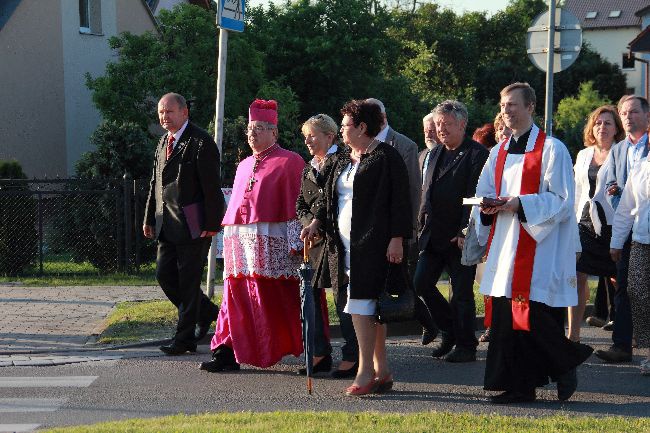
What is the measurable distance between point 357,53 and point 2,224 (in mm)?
24844

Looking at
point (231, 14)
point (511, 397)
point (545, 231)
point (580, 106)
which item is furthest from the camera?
point (580, 106)

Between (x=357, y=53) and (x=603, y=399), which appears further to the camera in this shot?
(x=357, y=53)

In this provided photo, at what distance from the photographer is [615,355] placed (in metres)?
9.16

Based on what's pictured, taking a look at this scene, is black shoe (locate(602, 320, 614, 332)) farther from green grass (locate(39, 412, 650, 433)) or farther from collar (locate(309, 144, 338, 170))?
green grass (locate(39, 412, 650, 433))

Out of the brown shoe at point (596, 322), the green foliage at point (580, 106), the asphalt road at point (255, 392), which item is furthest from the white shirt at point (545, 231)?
the green foliage at point (580, 106)

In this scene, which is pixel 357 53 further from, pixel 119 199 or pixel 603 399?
pixel 603 399

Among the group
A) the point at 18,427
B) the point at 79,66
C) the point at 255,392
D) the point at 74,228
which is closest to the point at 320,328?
the point at 255,392

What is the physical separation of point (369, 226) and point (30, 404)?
2.49 metres

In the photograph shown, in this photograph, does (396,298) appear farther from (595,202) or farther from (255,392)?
(595,202)

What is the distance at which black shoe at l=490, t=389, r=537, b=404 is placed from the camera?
746 cm

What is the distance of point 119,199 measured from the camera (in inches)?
619

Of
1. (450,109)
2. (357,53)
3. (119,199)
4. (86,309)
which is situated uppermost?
(357,53)

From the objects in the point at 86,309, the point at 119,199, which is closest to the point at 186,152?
the point at 86,309

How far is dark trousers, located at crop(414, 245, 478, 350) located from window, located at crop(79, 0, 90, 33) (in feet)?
70.1
